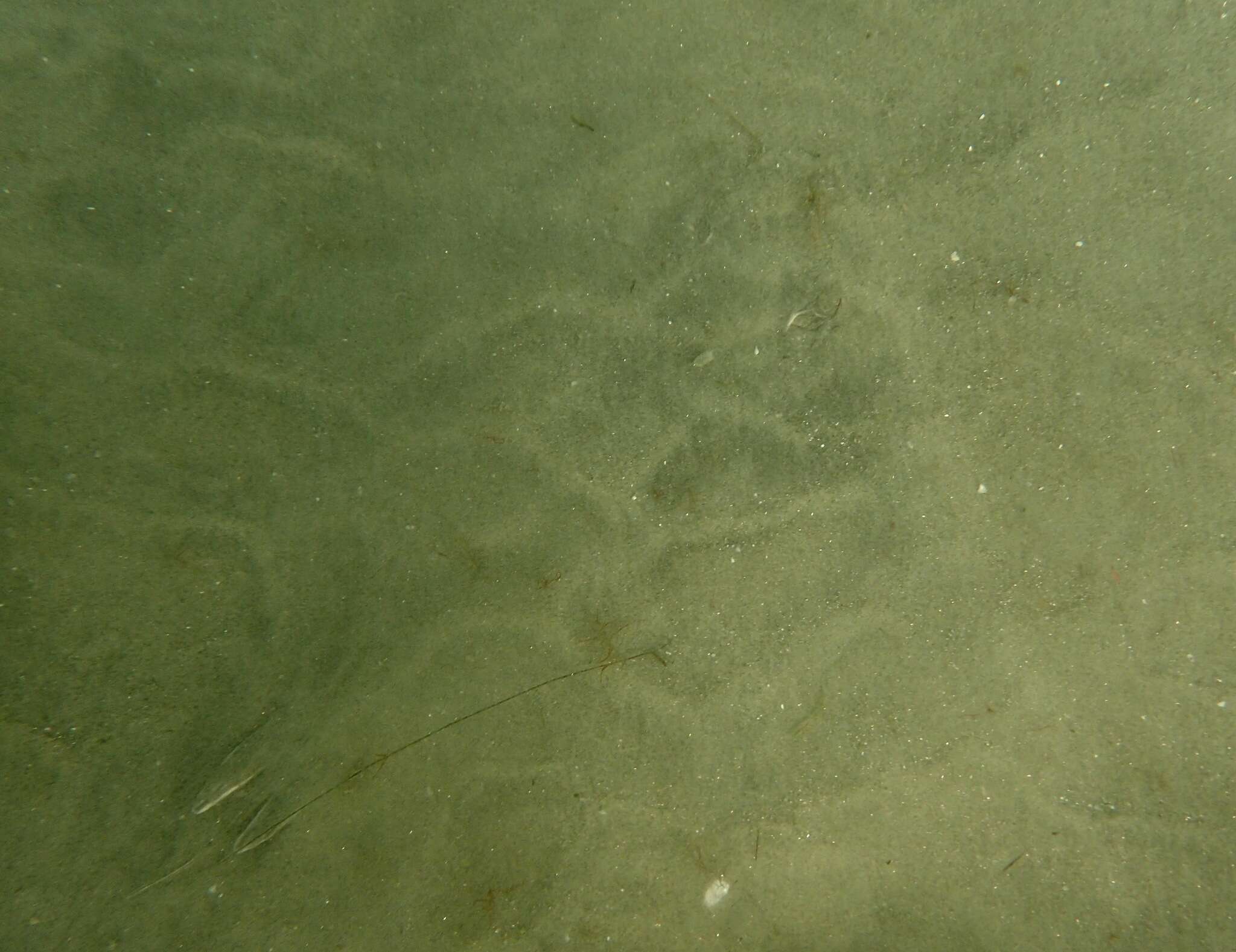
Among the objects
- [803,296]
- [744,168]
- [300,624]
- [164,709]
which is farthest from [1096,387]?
[164,709]

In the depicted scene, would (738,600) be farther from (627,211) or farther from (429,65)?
(429,65)

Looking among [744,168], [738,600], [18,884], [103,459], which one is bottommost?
[18,884]

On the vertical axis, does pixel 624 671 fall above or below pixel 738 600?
below

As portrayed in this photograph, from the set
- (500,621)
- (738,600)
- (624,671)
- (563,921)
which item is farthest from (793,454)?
(563,921)

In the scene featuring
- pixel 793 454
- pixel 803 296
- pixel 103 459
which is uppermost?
pixel 803 296

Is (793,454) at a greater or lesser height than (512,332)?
lesser

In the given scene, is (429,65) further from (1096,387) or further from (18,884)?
(18,884)

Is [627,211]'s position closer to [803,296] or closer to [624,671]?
[803,296]

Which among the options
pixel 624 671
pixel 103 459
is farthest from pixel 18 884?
pixel 624 671
